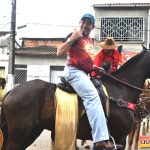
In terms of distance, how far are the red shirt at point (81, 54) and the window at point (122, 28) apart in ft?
55.4

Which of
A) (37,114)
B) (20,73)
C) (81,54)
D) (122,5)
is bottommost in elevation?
(37,114)

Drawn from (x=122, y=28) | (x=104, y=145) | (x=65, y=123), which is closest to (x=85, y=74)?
(x=65, y=123)

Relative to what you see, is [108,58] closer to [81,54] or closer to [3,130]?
[81,54]

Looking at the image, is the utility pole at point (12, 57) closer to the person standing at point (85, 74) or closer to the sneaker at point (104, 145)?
the person standing at point (85, 74)

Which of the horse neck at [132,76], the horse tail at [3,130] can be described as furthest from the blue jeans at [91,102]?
the horse tail at [3,130]

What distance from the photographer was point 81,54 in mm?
5957

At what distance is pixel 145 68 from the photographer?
21.1 ft

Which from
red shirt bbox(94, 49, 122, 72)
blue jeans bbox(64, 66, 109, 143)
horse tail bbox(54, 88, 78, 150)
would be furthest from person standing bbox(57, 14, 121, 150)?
red shirt bbox(94, 49, 122, 72)

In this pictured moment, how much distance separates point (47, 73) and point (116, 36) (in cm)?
467

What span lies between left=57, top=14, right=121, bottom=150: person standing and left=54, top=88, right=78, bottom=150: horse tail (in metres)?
0.22

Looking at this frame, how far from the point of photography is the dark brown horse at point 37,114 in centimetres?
558

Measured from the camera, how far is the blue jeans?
571 cm

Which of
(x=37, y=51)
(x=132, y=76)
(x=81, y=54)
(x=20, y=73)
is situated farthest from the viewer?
(x=20, y=73)

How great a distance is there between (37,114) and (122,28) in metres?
17.8
